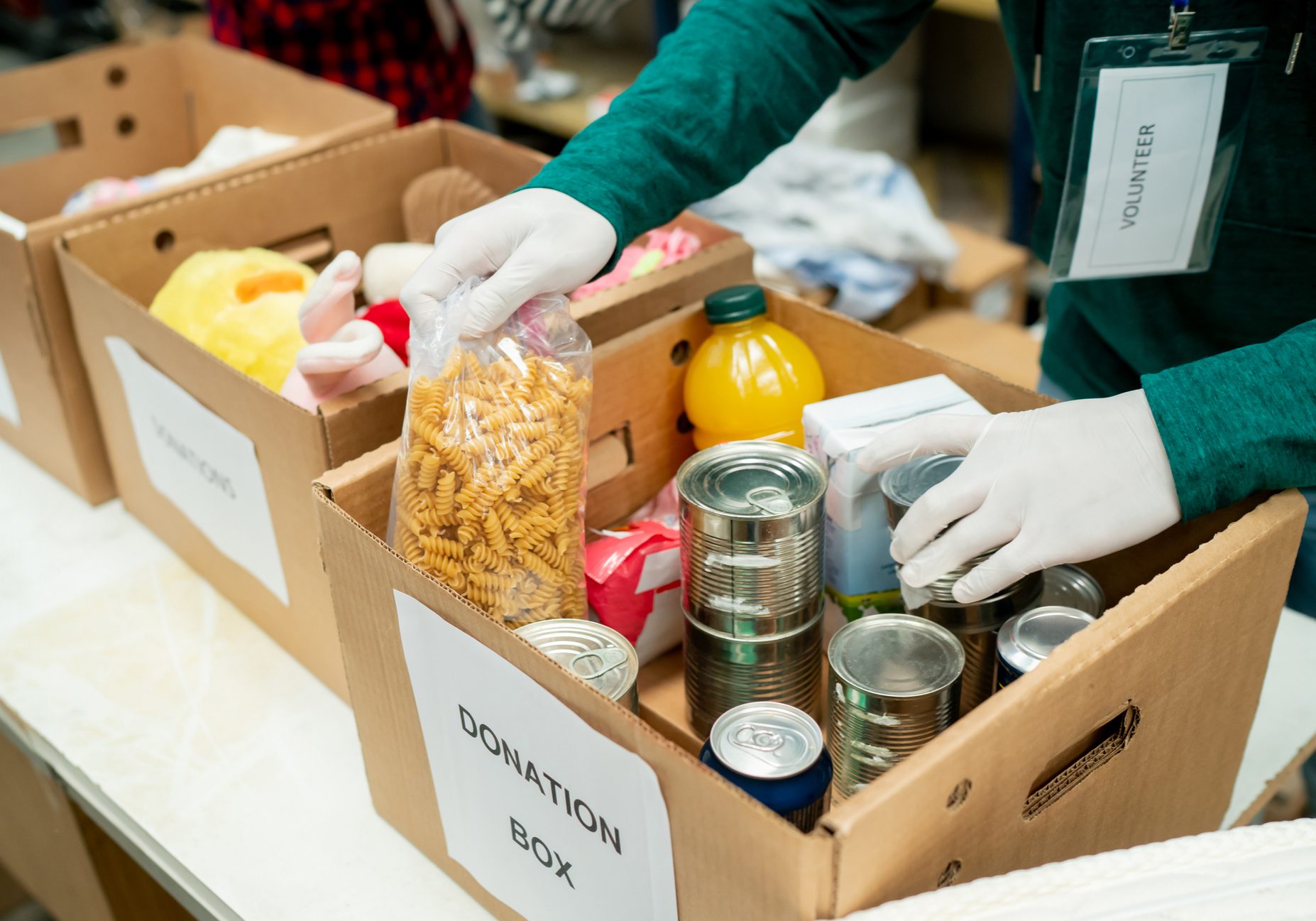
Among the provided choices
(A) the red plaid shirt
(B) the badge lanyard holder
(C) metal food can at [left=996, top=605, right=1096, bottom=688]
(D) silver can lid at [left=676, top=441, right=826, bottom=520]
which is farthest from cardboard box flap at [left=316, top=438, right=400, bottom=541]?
(A) the red plaid shirt

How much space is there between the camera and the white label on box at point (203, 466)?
1.01 m

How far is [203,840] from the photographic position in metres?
0.90

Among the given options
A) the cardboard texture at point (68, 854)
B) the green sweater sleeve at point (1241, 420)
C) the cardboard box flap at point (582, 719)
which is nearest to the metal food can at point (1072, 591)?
the green sweater sleeve at point (1241, 420)

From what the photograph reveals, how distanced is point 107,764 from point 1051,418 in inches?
31.1

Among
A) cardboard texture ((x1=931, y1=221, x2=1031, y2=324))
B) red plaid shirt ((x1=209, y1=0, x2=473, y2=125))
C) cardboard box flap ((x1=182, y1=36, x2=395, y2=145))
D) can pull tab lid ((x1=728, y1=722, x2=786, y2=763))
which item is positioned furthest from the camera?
cardboard texture ((x1=931, y1=221, x2=1031, y2=324))

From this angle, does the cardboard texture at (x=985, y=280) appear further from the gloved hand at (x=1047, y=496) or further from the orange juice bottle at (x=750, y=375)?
the gloved hand at (x=1047, y=496)

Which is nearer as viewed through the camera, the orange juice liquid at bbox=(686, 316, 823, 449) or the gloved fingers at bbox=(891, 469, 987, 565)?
the gloved fingers at bbox=(891, 469, 987, 565)

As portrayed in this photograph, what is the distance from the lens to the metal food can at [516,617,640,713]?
28.6 inches

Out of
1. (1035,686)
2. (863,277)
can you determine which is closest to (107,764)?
(1035,686)

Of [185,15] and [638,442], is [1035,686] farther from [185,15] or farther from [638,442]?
[185,15]

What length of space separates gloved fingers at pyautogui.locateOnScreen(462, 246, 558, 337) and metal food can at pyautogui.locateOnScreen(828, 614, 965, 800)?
348 millimetres

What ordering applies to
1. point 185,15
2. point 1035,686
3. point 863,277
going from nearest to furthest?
point 1035,686 < point 863,277 < point 185,15

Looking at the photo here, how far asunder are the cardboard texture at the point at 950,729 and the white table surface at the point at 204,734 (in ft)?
0.19

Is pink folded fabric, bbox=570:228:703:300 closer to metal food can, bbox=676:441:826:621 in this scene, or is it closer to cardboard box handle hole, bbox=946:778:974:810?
metal food can, bbox=676:441:826:621
